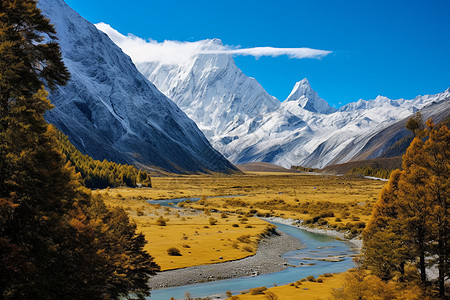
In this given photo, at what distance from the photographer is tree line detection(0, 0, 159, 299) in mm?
12367

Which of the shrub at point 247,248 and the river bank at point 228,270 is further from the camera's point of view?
the shrub at point 247,248

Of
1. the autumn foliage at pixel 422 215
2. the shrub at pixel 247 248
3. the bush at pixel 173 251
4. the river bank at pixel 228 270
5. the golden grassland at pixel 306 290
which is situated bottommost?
the river bank at pixel 228 270

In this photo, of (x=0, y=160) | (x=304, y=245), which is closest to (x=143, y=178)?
(x=304, y=245)

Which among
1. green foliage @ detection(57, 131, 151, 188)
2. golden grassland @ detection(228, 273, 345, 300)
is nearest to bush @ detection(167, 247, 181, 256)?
golden grassland @ detection(228, 273, 345, 300)

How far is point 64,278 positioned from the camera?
1394 cm

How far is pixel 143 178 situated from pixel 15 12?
510ft

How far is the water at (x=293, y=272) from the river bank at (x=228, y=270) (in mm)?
931

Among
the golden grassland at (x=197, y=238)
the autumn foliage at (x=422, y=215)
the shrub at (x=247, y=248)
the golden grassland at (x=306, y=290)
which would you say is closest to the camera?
the autumn foliage at (x=422, y=215)

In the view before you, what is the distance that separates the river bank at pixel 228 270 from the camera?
31.2 metres

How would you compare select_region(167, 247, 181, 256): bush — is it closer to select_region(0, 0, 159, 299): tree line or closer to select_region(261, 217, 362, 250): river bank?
select_region(0, 0, 159, 299): tree line

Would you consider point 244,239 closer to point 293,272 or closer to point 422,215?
point 293,272

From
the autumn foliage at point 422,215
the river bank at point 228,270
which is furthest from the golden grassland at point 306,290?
the river bank at point 228,270

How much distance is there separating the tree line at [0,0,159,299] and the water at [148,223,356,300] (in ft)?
44.9

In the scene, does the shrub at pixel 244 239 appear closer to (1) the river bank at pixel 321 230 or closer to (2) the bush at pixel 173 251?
(2) the bush at pixel 173 251
